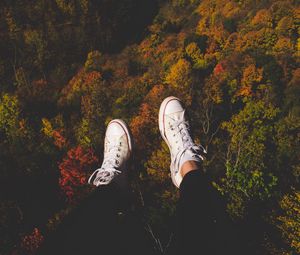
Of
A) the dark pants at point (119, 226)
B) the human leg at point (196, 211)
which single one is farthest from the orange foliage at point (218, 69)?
the dark pants at point (119, 226)

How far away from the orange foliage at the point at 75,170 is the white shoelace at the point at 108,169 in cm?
1772

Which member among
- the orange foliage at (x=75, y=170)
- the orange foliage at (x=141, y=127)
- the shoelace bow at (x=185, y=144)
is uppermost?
the shoelace bow at (x=185, y=144)

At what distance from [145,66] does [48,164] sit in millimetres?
17904

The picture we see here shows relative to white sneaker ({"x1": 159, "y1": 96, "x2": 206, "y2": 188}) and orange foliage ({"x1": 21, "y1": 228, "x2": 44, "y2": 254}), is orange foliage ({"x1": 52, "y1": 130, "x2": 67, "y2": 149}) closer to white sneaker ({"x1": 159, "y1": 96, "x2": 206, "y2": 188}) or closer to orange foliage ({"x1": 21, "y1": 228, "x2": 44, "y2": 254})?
orange foliage ({"x1": 21, "y1": 228, "x2": 44, "y2": 254})

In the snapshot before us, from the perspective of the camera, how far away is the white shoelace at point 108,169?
13.3 ft

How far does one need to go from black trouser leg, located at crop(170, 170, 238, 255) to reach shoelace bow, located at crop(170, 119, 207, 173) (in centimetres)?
87

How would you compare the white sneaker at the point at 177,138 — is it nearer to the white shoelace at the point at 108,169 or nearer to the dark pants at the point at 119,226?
the dark pants at the point at 119,226

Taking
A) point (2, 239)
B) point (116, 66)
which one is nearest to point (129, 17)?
point (116, 66)

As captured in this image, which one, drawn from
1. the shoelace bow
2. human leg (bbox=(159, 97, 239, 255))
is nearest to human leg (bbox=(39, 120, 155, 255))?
human leg (bbox=(159, 97, 239, 255))

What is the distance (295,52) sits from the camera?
28125 mm

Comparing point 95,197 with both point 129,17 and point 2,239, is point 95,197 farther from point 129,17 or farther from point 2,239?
point 129,17

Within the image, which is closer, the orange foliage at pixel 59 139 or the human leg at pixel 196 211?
the human leg at pixel 196 211

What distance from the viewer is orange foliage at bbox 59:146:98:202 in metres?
22.4

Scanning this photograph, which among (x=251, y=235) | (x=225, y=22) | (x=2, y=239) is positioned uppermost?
(x=225, y=22)
